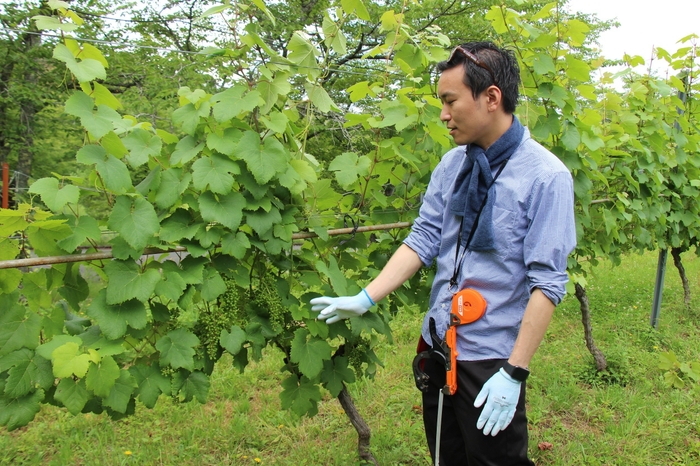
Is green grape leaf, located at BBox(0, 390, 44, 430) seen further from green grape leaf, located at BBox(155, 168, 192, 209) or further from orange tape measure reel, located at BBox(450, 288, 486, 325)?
orange tape measure reel, located at BBox(450, 288, 486, 325)

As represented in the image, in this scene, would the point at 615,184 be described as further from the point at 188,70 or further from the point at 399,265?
the point at 188,70

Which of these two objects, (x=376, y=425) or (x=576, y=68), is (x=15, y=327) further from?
(x=576, y=68)

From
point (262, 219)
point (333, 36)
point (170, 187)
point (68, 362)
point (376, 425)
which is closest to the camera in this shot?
point (68, 362)

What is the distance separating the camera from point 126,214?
5.22 ft

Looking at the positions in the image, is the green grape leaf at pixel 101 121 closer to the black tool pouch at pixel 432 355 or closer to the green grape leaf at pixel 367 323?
the green grape leaf at pixel 367 323

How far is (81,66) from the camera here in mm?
1504

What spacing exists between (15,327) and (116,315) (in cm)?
30

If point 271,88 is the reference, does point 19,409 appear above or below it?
below

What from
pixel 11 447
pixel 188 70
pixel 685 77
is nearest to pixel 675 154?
pixel 685 77

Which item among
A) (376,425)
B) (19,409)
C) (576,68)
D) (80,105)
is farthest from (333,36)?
(376,425)

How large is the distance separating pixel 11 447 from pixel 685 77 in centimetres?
568

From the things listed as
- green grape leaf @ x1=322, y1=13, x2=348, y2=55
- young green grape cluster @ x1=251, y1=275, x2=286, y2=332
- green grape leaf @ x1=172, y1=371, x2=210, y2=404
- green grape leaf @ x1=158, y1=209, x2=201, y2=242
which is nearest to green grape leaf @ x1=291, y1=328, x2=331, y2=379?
young green grape cluster @ x1=251, y1=275, x2=286, y2=332

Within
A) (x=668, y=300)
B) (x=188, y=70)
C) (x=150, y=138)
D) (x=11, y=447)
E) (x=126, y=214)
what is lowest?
(x=668, y=300)

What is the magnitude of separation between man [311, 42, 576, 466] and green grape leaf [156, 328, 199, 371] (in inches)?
17.9
